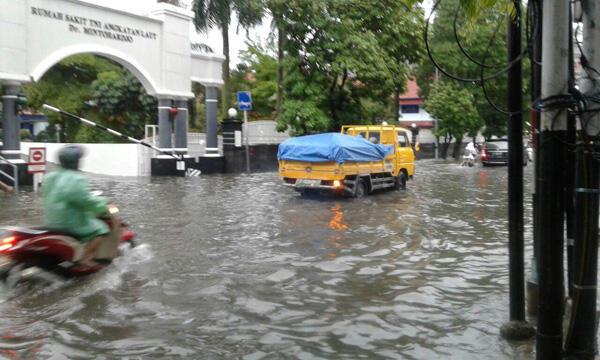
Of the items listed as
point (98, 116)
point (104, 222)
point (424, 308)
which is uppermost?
point (98, 116)

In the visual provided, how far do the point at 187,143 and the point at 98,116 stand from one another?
11.8 metres

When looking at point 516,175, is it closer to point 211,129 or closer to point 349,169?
point 349,169

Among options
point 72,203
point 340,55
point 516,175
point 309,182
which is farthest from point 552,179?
point 340,55

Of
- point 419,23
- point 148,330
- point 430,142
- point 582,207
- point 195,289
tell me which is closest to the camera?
point 582,207

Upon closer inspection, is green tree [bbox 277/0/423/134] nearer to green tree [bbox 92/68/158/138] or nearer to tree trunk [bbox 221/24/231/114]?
tree trunk [bbox 221/24/231/114]

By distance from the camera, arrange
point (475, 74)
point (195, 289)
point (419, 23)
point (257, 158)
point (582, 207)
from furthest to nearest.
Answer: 1. point (475, 74)
2. point (257, 158)
3. point (419, 23)
4. point (195, 289)
5. point (582, 207)

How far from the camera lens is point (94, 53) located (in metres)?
20.1

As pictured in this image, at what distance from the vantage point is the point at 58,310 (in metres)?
5.69

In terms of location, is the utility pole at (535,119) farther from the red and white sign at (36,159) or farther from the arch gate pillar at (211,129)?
the arch gate pillar at (211,129)

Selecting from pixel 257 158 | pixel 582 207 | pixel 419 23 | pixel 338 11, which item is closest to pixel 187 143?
pixel 257 158

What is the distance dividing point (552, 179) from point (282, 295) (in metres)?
3.42

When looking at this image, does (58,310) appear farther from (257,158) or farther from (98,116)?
(98,116)

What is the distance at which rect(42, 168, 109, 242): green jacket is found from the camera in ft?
20.1

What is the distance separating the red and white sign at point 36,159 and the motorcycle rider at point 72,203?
37.4 ft
